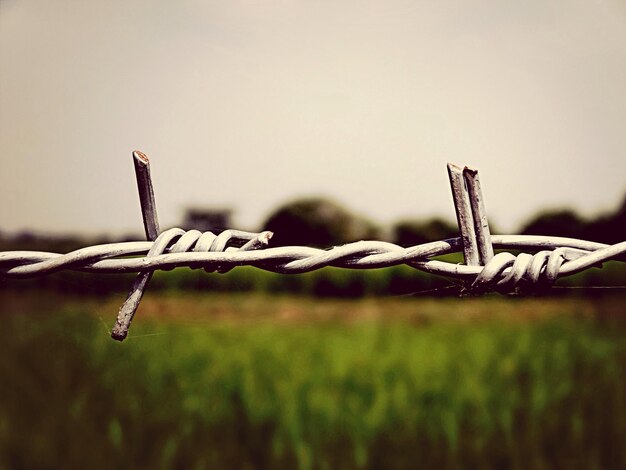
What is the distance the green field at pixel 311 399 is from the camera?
10.1ft

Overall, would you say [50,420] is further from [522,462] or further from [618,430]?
[618,430]

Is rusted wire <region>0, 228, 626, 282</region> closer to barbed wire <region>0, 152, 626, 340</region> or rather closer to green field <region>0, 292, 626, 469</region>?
barbed wire <region>0, 152, 626, 340</region>

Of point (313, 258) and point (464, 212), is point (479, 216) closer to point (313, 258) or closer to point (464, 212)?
point (464, 212)

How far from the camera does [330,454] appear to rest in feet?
10.1

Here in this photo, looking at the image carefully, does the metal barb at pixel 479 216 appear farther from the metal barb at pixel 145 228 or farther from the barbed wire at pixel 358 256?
the metal barb at pixel 145 228

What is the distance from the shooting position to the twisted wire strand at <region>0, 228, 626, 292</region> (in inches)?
22.4

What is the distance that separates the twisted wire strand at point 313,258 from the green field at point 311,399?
124cm

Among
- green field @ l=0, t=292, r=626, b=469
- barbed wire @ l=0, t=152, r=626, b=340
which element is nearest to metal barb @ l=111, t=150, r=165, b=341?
barbed wire @ l=0, t=152, r=626, b=340

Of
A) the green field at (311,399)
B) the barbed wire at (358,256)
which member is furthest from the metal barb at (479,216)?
the green field at (311,399)

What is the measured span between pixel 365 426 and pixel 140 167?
3052mm

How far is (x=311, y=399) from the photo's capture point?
3.72 meters

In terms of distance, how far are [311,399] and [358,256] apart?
3.32m

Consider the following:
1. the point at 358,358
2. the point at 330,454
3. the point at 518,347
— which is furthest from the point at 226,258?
the point at 518,347

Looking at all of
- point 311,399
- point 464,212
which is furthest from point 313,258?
point 311,399
